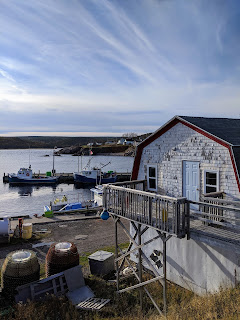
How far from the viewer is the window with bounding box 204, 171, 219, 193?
12269 mm

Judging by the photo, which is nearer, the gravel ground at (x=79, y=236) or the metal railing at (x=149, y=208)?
the metal railing at (x=149, y=208)

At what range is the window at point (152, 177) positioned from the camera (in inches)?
603

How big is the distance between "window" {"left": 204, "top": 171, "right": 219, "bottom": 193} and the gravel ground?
840 centimetres

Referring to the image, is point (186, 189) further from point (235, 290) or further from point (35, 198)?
point (35, 198)

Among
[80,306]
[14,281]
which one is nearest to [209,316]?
[80,306]

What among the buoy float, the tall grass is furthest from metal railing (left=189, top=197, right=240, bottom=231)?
the buoy float

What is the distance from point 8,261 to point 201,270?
8.09m

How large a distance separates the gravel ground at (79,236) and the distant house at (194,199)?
12.7 ft

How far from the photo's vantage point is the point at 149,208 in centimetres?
1108

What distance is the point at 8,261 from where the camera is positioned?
494 inches

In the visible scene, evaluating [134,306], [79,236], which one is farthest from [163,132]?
[79,236]

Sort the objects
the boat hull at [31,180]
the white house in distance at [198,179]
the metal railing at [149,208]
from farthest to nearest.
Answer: the boat hull at [31,180]
the white house in distance at [198,179]
the metal railing at [149,208]

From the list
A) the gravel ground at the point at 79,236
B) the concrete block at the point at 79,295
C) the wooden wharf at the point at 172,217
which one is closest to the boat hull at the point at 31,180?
the gravel ground at the point at 79,236

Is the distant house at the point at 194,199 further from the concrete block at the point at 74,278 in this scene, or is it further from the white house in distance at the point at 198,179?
the concrete block at the point at 74,278
